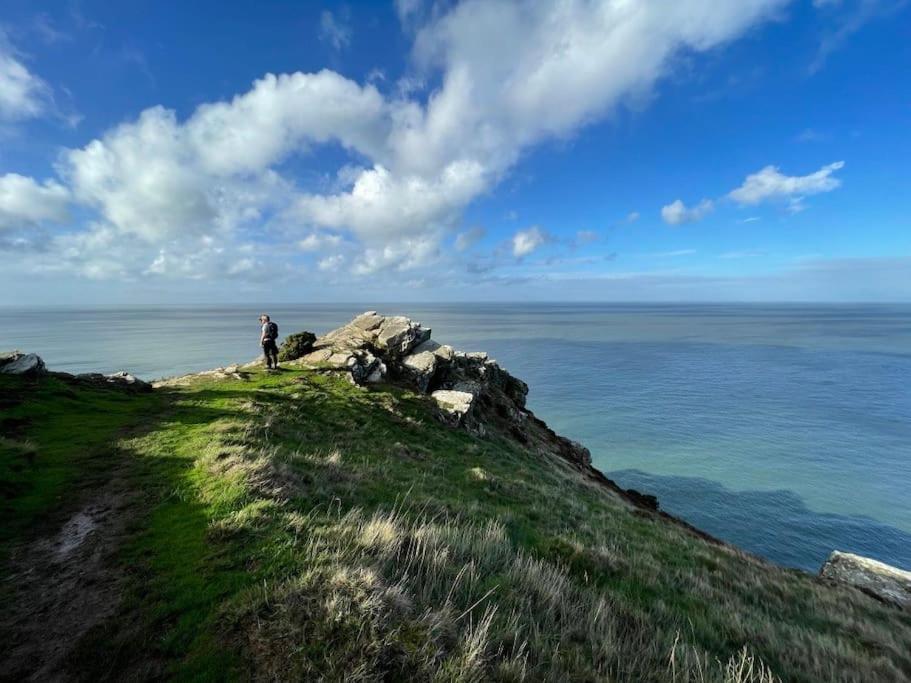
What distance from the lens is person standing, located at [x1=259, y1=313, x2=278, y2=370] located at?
2511 centimetres

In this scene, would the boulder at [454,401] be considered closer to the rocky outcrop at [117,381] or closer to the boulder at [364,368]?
the boulder at [364,368]

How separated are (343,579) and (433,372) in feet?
84.4

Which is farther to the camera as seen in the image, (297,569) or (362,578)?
(297,569)

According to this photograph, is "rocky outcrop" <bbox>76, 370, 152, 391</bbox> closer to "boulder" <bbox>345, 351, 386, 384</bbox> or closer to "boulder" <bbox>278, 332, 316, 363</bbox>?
"boulder" <bbox>278, 332, 316, 363</bbox>

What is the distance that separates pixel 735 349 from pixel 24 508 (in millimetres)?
140043

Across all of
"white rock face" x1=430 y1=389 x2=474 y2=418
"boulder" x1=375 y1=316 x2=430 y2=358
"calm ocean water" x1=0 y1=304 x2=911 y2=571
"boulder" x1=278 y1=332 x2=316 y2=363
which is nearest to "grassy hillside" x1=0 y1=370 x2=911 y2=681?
"white rock face" x1=430 y1=389 x2=474 y2=418

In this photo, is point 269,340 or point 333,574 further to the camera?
point 269,340

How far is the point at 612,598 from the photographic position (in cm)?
824

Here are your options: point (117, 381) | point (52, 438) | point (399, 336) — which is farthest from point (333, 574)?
point (399, 336)

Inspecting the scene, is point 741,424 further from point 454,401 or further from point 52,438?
point 52,438

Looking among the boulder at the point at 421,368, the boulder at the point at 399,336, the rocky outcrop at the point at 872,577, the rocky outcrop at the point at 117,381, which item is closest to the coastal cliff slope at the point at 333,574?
the rocky outcrop at the point at 872,577

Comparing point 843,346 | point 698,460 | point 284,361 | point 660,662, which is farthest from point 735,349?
point 660,662

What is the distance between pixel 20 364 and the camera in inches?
739

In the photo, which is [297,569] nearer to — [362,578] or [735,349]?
[362,578]
